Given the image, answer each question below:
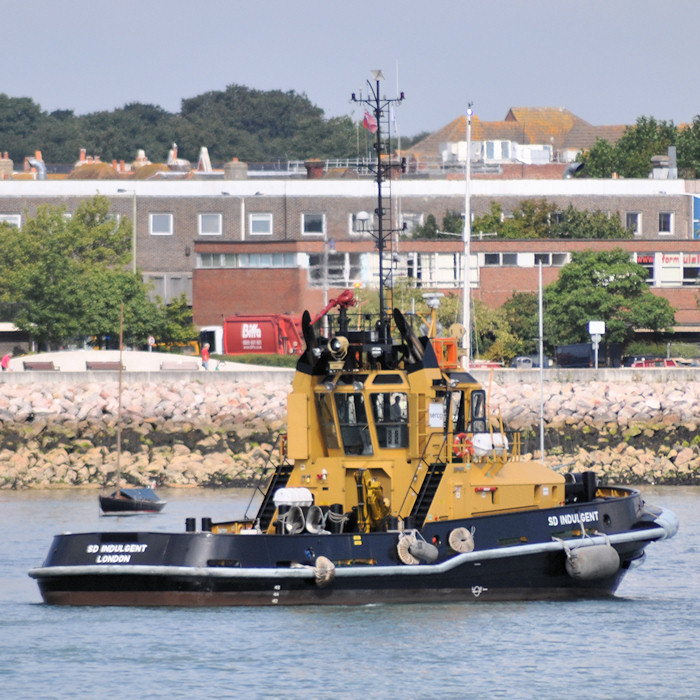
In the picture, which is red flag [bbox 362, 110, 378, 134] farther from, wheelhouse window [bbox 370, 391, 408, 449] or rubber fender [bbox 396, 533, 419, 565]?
rubber fender [bbox 396, 533, 419, 565]

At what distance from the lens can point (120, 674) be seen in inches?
750

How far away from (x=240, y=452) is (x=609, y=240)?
2839 cm

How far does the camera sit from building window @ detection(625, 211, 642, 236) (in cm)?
7888

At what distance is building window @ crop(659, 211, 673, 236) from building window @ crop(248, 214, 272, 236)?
59.6ft

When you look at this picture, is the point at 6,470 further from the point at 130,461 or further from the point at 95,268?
the point at 95,268

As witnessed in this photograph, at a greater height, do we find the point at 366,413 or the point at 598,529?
the point at 366,413

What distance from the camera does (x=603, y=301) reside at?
197 feet

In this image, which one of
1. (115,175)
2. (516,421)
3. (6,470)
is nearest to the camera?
(6,470)

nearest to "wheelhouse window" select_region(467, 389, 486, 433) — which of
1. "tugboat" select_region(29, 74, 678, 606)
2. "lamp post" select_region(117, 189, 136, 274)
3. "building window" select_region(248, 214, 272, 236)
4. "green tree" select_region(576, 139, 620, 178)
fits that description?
"tugboat" select_region(29, 74, 678, 606)

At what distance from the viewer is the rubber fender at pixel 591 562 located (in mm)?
22547

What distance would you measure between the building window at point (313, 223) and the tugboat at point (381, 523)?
53.3 meters

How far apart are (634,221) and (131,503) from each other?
159 ft

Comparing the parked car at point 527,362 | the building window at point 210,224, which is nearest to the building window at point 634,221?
the building window at point 210,224

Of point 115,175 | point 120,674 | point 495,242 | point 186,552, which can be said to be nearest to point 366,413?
point 186,552
